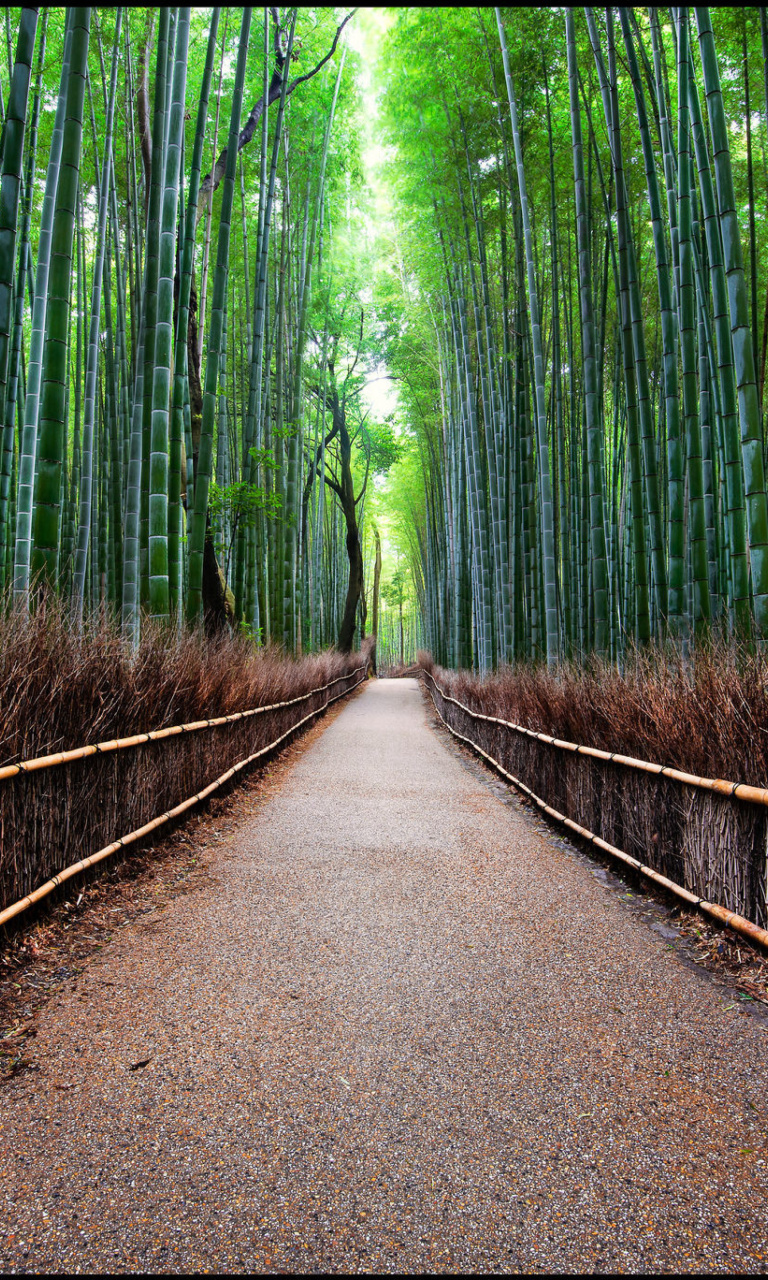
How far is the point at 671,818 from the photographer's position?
7.31 feet

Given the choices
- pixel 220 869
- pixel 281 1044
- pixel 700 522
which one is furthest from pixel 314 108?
pixel 281 1044

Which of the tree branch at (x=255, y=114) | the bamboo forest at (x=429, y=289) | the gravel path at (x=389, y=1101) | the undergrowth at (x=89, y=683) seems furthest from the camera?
the tree branch at (x=255, y=114)

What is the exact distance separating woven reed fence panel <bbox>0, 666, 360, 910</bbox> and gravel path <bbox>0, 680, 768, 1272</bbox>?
0.33m

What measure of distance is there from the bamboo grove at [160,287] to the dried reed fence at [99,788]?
769mm

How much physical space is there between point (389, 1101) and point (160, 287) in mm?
3939

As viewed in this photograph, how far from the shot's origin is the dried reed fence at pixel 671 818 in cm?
182

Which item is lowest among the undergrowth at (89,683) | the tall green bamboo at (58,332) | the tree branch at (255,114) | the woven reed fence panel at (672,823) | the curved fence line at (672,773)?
the woven reed fence panel at (672,823)

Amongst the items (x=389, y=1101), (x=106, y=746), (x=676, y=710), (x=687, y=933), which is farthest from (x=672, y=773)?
(x=106, y=746)

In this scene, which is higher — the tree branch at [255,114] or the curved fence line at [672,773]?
the tree branch at [255,114]

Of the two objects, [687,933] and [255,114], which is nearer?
[687,933]

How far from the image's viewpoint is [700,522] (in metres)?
3.43

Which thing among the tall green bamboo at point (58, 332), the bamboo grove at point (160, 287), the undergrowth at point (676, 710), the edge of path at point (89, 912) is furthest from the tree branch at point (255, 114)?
the edge of path at point (89, 912)

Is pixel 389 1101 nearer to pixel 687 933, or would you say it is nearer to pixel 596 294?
pixel 687 933

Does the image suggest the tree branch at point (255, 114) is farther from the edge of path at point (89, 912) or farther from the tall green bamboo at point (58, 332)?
the edge of path at point (89, 912)
